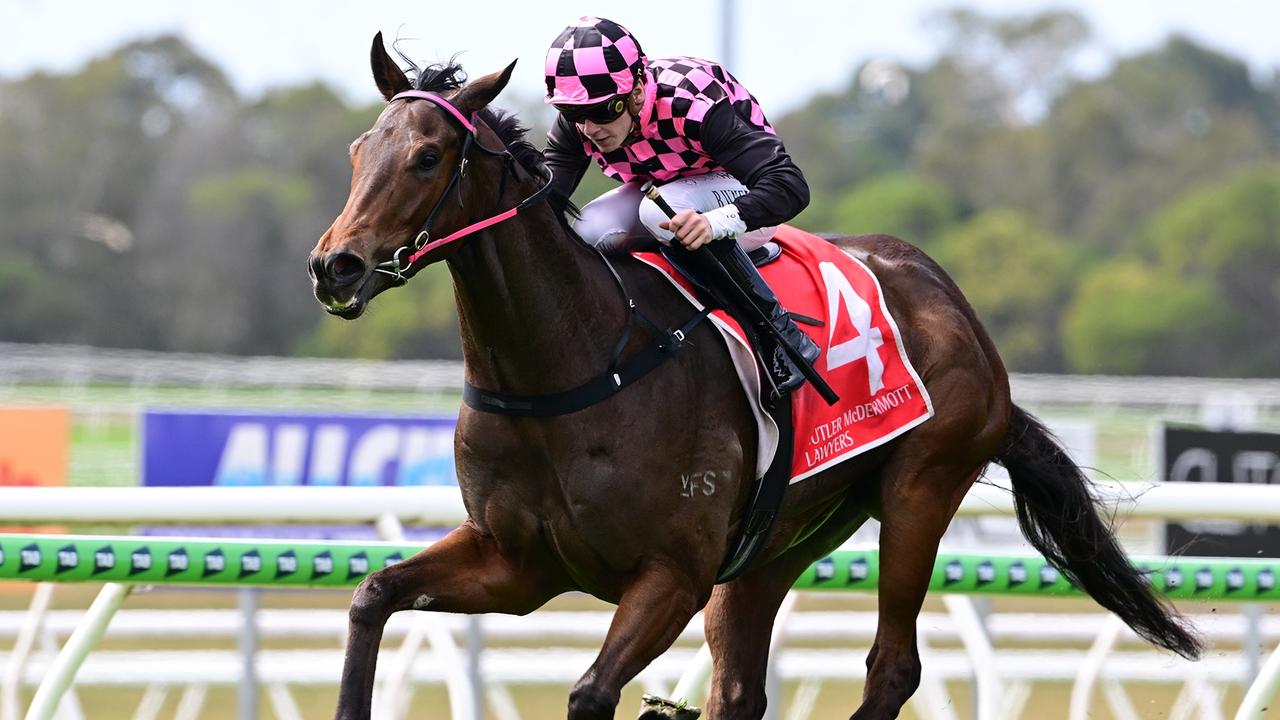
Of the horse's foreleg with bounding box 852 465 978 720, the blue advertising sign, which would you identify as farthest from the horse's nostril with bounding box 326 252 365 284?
the blue advertising sign

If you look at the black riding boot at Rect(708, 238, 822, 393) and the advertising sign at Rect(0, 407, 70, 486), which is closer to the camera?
the black riding boot at Rect(708, 238, 822, 393)

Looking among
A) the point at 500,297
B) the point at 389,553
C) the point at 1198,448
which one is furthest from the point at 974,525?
the point at 500,297

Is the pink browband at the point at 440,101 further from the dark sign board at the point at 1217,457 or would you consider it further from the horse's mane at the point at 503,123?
the dark sign board at the point at 1217,457

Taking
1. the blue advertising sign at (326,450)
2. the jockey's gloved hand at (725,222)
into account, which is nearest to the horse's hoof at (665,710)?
the jockey's gloved hand at (725,222)

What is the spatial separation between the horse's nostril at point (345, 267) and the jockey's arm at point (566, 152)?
2.87 ft

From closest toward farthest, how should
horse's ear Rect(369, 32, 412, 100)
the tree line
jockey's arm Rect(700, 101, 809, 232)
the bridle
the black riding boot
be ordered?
the bridle < horse's ear Rect(369, 32, 412, 100) < jockey's arm Rect(700, 101, 809, 232) < the black riding boot < the tree line

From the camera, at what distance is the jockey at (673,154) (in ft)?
11.9

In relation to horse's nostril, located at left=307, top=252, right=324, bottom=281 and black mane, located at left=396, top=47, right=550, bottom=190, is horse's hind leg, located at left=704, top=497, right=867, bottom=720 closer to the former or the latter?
black mane, located at left=396, top=47, right=550, bottom=190

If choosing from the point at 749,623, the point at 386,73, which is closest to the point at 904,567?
the point at 749,623

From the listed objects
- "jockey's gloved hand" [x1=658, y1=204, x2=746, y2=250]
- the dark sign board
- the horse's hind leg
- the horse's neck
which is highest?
"jockey's gloved hand" [x1=658, y1=204, x2=746, y2=250]

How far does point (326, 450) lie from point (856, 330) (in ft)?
16.9

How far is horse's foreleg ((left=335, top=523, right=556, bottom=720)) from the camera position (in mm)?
3451

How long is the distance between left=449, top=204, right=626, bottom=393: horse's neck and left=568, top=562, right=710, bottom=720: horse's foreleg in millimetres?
438

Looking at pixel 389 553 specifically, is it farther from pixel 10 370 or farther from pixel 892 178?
pixel 892 178
